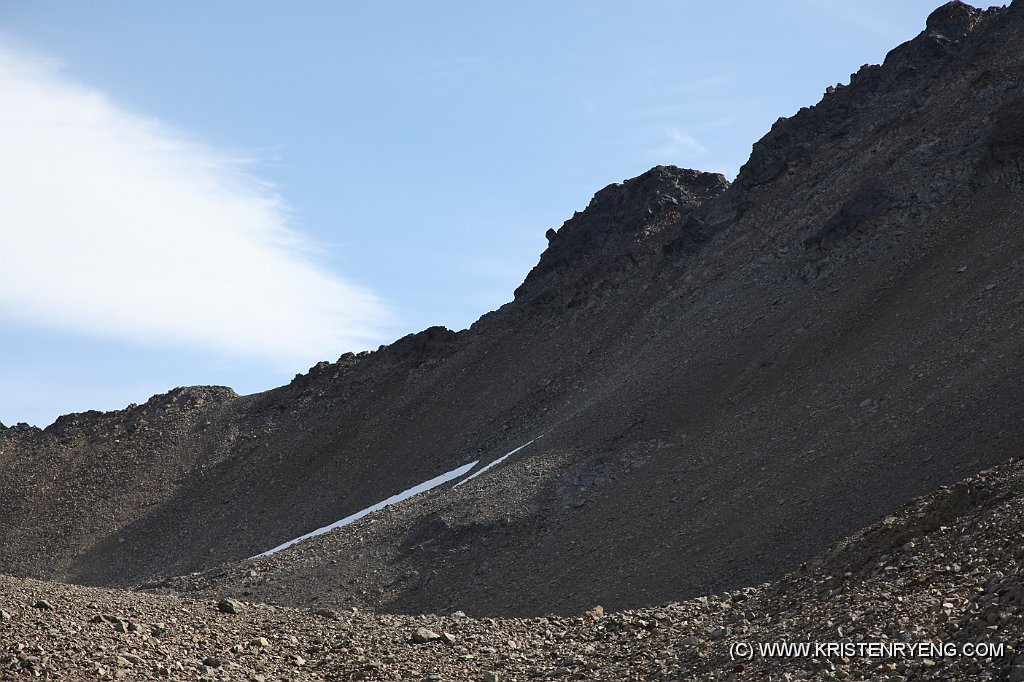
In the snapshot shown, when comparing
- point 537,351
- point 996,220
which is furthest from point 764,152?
point 996,220

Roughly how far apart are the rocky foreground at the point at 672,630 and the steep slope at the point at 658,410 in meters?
8.00

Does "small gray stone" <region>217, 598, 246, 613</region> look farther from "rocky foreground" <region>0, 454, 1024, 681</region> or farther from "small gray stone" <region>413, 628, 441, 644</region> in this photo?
"small gray stone" <region>413, 628, 441, 644</region>

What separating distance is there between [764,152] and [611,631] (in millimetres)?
52770

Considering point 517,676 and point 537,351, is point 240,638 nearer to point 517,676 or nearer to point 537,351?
point 517,676

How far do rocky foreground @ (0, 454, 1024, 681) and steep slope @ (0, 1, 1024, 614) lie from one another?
8.00 meters

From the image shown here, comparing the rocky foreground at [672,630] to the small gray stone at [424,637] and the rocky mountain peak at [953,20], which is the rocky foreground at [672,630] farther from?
the rocky mountain peak at [953,20]

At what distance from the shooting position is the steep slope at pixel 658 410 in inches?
1096

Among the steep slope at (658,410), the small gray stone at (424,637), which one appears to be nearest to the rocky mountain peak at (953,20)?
the steep slope at (658,410)

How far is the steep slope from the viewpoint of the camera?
27828 mm

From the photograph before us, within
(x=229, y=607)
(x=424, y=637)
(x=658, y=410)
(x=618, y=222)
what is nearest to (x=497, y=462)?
(x=658, y=410)

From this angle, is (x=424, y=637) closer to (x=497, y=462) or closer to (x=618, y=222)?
(x=497, y=462)

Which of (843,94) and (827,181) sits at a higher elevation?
(843,94)

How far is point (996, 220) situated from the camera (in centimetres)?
3834

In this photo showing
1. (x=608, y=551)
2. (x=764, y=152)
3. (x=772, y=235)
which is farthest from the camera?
(x=764, y=152)
